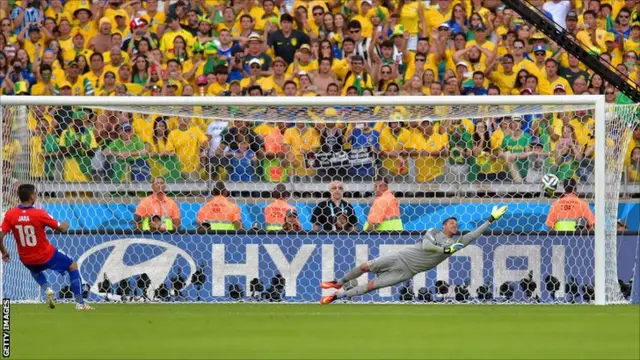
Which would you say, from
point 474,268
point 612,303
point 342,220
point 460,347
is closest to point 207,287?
point 342,220

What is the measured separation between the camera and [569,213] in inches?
669

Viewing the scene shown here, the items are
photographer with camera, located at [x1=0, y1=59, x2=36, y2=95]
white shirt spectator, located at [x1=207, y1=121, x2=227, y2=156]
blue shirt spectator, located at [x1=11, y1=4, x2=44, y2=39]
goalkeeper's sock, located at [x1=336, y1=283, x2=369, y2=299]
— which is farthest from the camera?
blue shirt spectator, located at [x1=11, y1=4, x2=44, y2=39]

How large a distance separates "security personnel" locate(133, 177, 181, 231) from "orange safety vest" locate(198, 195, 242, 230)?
35cm

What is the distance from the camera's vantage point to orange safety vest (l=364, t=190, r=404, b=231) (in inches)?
671

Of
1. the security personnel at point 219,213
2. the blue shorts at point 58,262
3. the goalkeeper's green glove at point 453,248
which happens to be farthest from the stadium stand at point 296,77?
the blue shorts at point 58,262

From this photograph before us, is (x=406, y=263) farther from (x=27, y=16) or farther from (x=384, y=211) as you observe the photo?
(x=27, y=16)

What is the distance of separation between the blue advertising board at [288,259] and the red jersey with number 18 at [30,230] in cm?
173

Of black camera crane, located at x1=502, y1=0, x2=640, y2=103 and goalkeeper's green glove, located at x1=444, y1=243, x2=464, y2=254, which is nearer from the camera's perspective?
goalkeeper's green glove, located at x1=444, y1=243, x2=464, y2=254

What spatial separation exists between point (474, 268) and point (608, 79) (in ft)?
12.3

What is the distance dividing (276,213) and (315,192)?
22.2 inches

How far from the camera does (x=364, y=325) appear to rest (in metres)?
13.2

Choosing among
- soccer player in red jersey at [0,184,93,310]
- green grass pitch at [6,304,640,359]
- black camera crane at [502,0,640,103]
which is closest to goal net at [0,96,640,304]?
green grass pitch at [6,304,640,359]

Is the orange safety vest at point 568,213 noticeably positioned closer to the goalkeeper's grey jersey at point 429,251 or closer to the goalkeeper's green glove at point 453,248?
the goalkeeper's grey jersey at point 429,251

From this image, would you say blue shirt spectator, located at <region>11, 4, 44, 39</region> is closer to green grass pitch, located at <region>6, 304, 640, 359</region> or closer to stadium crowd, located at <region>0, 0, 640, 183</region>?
stadium crowd, located at <region>0, 0, 640, 183</region>
